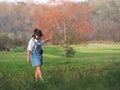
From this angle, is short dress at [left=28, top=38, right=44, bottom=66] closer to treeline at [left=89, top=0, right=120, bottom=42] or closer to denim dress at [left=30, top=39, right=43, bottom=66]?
denim dress at [left=30, top=39, right=43, bottom=66]

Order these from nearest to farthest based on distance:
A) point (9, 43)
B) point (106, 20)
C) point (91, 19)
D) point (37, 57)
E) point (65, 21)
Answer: point (37, 57), point (65, 21), point (9, 43), point (91, 19), point (106, 20)

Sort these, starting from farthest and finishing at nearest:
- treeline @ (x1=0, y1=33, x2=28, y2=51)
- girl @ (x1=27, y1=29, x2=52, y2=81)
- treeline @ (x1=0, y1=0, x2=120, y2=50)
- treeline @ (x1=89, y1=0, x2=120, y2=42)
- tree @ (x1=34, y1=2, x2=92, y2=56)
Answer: treeline @ (x1=0, y1=0, x2=120, y2=50) < treeline @ (x1=89, y1=0, x2=120, y2=42) < treeline @ (x1=0, y1=33, x2=28, y2=51) < tree @ (x1=34, y1=2, x2=92, y2=56) < girl @ (x1=27, y1=29, x2=52, y2=81)

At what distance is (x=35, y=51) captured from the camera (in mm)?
13758

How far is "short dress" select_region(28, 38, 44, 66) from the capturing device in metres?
13.7

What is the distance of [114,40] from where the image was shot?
82.2 meters

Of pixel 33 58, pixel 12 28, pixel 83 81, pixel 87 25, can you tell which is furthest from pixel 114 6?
pixel 83 81

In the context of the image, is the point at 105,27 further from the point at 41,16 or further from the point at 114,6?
the point at 41,16

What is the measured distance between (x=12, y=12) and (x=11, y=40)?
169 feet

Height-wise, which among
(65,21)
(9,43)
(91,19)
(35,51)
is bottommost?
(9,43)

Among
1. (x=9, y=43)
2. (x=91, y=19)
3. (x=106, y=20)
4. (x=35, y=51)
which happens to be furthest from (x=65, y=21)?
(x=106, y=20)

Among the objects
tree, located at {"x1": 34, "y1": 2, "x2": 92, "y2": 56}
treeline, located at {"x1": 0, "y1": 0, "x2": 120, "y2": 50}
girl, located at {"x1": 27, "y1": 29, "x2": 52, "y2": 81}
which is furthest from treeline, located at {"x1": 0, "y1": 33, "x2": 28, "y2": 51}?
girl, located at {"x1": 27, "y1": 29, "x2": 52, "y2": 81}

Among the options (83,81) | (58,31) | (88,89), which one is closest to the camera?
(88,89)

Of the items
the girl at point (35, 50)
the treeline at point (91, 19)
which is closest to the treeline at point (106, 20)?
the treeline at point (91, 19)

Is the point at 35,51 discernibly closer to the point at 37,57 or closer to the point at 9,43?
the point at 37,57
